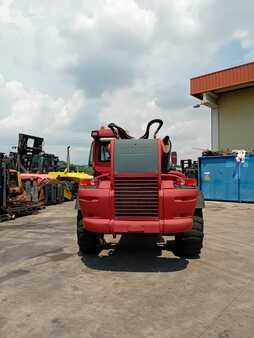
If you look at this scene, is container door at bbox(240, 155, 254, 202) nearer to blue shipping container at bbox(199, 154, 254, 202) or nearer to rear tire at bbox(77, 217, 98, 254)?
blue shipping container at bbox(199, 154, 254, 202)

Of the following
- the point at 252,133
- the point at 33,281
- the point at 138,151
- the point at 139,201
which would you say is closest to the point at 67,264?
the point at 33,281

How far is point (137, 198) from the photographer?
6.91 metres

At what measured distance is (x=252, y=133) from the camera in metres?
23.8

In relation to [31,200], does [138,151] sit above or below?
above

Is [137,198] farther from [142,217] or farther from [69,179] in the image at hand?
[69,179]

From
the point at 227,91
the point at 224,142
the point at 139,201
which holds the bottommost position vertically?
the point at 139,201

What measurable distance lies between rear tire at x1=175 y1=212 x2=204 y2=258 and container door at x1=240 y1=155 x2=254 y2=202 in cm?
1349

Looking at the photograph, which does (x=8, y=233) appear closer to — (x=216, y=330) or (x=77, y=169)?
(x=216, y=330)

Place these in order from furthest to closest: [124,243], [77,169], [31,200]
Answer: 1. [77,169]
2. [31,200]
3. [124,243]

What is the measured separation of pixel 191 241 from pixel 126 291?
2301mm

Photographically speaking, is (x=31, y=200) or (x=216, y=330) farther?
(x=31, y=200)

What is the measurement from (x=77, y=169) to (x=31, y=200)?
32.1 ft

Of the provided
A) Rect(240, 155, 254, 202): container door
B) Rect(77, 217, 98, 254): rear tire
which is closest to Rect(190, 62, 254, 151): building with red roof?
Rect(240, 155, 254, 202): container door

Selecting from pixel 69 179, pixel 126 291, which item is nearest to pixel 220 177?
pixel 69 179
